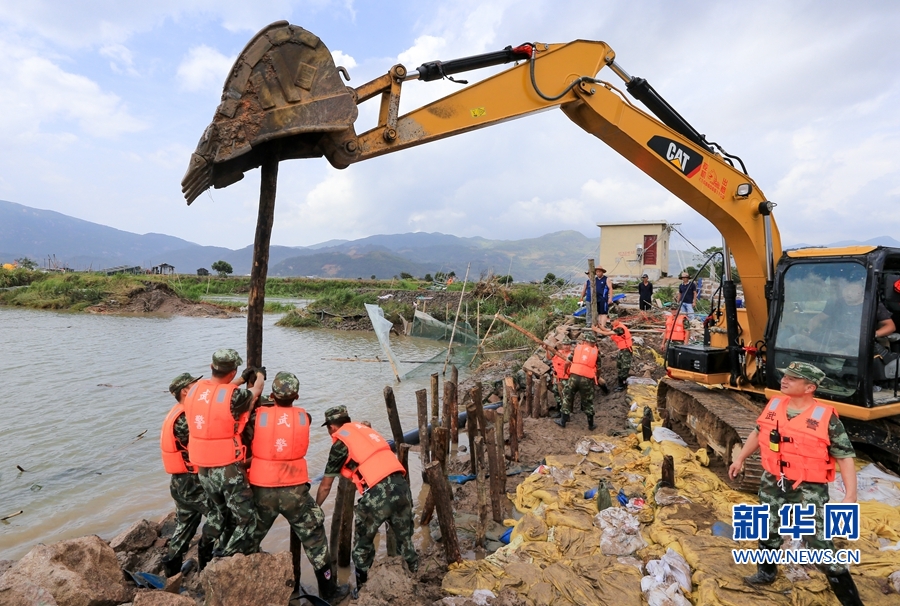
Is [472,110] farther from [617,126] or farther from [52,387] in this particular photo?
[52,387]

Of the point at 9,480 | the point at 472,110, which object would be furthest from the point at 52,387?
A: the point at 472,110

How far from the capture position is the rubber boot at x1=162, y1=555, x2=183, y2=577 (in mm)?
4293

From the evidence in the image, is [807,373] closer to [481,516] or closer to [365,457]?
[481,516]

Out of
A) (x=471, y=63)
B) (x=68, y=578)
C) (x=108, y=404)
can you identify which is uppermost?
(x=471, y=63)

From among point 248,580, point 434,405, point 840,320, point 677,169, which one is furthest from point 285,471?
point 840,320

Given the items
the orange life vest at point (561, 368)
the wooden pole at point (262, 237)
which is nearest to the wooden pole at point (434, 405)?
the orange life vest at point (561, 368)

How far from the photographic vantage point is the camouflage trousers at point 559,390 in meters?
8.24

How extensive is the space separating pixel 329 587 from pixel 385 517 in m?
0.76

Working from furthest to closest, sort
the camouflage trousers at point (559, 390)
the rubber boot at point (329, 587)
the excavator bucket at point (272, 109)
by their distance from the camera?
the camouflage trousers at point (559, 390) → the rubber boot at point (329, 587) → the excavator bucket at point (272, 109)

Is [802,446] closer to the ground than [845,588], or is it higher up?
higher up

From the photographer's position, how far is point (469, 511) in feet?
18.8

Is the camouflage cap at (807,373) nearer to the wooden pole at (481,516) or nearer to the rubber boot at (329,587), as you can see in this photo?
the wooden pole at (481,516)

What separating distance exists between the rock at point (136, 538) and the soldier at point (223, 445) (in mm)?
1386

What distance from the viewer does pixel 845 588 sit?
3137mm
